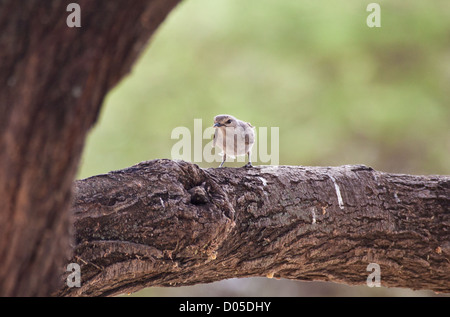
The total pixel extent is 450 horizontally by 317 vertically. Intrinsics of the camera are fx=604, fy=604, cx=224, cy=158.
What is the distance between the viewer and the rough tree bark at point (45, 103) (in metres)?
1.39

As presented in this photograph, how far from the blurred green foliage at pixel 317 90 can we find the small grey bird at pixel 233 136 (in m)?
2.55

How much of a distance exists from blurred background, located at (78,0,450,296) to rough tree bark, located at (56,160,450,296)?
3995 mm

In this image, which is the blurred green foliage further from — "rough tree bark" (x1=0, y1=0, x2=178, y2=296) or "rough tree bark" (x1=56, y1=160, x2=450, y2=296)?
"rough tree bark" (x1=0, y1=0, x2=178, y2=296)

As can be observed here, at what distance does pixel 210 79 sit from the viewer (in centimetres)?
745

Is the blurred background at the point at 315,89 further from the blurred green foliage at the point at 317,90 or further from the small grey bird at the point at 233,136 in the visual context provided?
the small grey bird at the point at 233,136

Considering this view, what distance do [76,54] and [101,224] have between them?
1.17 metres

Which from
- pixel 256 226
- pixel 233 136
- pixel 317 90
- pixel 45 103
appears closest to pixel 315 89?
pixel 317 90

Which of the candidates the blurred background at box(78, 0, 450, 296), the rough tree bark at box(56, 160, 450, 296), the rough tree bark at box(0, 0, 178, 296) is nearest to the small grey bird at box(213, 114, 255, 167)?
the rough tree bark at box(56, 160, 450, 296)

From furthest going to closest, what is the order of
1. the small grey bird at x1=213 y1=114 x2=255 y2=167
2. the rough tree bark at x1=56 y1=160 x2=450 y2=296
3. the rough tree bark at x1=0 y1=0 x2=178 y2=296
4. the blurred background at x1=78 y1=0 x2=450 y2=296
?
the blurred background at x1=78 y1=0 x2=450 y2=296
the small grey bird at x1=213 y1=114 x2=255 y2=167
the rough tree bark at x1=56 y1=160 x2=450 y2=296
the rough tree bark at x1=0 y1=0 x2=178 y2=296

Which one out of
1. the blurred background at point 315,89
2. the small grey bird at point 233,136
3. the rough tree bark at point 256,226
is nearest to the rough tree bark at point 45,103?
the rough tree bark at point 256,226

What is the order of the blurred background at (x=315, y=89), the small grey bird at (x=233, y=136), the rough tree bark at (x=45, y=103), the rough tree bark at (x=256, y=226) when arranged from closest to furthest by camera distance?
the rough tree bark at (x=45, y=103) < the rough tree bark at (x=256, y=226) < the small grey bird at (x=233, y=136) < the blurred background at (x=315, y=89)

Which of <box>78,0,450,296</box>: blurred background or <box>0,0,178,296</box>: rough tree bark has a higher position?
<box>78,0,450,296</box>: blurred background

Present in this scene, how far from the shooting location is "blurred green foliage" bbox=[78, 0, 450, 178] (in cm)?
716

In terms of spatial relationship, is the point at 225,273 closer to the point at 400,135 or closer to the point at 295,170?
the point at 295,170
